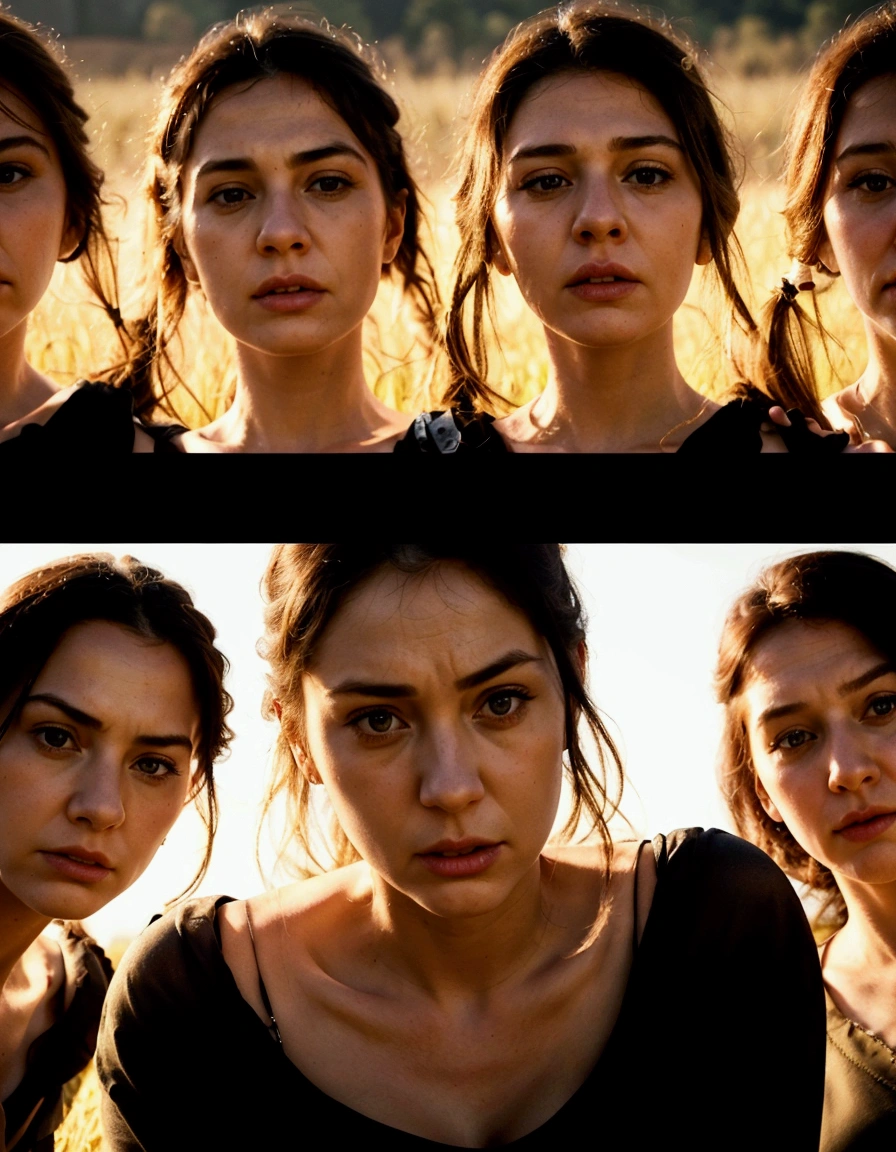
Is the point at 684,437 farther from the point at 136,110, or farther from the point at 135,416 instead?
the point at 136,110

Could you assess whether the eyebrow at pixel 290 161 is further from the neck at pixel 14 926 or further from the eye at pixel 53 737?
the neck at pixel 14 926

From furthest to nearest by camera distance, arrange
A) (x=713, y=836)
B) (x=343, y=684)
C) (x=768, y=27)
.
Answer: (x=768, y=27) → (x=713, y=836) → (x=343, y=684)

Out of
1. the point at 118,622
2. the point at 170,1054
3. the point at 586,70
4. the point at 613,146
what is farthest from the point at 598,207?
the point at 170,1054

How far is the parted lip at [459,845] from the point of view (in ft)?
8.39

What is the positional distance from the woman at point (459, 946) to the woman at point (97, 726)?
16cm

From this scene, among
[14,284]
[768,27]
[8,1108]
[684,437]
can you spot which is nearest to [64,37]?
[14,284]

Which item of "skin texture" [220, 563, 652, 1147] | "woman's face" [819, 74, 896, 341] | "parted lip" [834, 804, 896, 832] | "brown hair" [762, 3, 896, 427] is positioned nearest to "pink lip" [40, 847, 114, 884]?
"skin texture" [220, 563, 652, 1147]

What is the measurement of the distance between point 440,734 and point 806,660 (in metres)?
0.72

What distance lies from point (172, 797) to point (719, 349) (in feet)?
4.32

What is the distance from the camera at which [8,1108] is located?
3.15m

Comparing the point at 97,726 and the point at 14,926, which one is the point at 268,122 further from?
the point at 14,926

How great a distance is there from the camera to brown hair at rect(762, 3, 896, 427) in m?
2.93

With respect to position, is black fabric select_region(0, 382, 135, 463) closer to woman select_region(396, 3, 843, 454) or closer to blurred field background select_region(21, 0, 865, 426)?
blurred field background select_region(21, 0, 865, 426)

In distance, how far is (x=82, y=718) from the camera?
2.77 m
